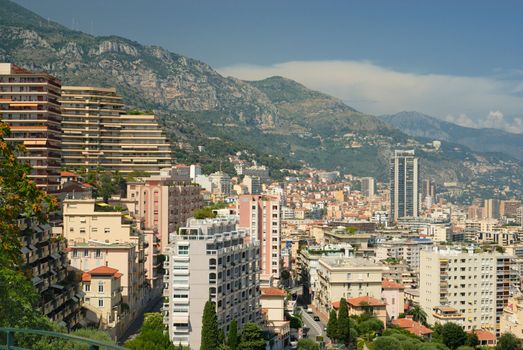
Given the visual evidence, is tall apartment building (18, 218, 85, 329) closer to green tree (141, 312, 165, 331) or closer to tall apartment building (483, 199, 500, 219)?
green tree (141, 312, 165, 331)

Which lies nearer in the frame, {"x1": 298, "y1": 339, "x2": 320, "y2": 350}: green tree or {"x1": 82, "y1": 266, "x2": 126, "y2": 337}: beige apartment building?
{"x1": 82, "y1": 266, "x2": 126, "y2": 337}: beige apartment building

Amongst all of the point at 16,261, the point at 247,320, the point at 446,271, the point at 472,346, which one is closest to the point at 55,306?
the point at 247,320

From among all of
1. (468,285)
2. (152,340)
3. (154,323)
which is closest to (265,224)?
(468,285)

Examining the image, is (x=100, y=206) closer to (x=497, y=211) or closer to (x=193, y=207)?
(x=193, y=207)

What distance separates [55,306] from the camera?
2958 centimetres

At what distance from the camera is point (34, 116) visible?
1889 inches

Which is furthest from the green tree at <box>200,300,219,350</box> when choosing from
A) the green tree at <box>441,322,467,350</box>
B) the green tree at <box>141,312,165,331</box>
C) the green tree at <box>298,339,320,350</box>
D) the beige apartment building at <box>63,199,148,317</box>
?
the green tree at <box>441,322,467,350</box>

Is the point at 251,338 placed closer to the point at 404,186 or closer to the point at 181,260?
the point at 181,260

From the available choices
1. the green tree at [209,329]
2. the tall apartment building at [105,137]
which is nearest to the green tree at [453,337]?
the green tree at [209,329]

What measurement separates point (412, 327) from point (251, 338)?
15768 millimetres

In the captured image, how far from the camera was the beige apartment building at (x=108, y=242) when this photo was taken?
37375 mm

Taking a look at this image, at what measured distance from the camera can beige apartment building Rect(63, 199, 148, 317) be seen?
123 ft

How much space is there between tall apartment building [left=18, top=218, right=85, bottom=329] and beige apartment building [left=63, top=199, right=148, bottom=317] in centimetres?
303

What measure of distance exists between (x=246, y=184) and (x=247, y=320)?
321ft
